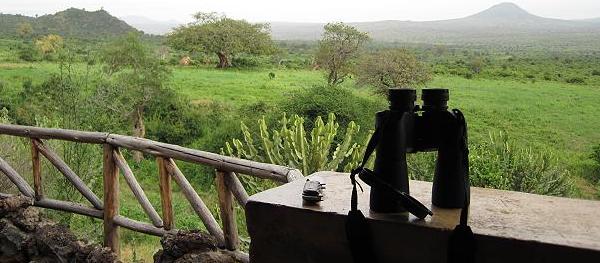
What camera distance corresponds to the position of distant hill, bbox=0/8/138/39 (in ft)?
160

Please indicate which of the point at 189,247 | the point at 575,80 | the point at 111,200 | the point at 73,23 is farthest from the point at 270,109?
the point at 73,23

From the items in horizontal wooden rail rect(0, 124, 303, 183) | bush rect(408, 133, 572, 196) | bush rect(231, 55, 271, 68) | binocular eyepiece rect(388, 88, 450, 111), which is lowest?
bush rect(408, 133, 572, 196)

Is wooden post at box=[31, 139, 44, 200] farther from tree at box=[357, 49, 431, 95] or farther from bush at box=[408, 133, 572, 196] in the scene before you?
tree at box=[357, 49, 431, 95]

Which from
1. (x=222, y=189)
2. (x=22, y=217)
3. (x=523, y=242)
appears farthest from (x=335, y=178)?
(x=22, y=217)

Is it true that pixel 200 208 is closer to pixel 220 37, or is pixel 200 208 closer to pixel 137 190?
pixel 137 190

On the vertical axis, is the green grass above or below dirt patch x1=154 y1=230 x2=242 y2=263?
below

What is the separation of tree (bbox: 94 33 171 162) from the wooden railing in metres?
11.9

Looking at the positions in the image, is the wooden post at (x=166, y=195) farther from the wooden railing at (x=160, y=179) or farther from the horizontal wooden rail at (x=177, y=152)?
the horizontal wooden rail at (x=177, y=152)

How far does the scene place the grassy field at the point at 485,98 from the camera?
20.1 m

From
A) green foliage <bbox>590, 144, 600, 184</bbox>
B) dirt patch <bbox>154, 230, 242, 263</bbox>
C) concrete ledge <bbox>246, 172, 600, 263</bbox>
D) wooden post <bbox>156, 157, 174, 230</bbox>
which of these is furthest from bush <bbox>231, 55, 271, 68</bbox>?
concrete ledge <bbox>246, 172, 600, 263</bbox>

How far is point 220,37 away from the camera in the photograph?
109 ft

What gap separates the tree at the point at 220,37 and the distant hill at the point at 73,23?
16.6 m

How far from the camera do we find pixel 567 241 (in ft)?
4.20

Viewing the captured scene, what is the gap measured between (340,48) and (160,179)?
22716mm
